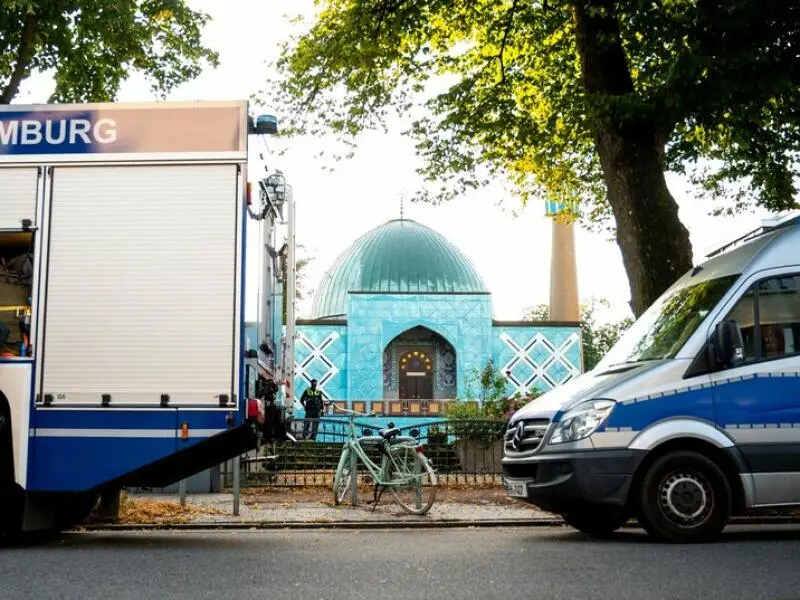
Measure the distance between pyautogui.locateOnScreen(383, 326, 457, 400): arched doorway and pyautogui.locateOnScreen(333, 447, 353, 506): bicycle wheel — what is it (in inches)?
1497

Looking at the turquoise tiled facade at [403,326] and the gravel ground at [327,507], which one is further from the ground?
the turquoise tiled facade at [403,326]

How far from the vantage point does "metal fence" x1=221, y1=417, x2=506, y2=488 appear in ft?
52.2

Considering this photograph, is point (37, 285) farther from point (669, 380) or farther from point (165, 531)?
point (669, 380)

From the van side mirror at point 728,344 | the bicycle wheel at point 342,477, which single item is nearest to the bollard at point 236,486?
the bicycle wheel at point 342,477

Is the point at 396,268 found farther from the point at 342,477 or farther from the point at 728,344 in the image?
the point at 728,344

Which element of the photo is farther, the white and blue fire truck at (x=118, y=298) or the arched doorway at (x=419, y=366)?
the arched doorway at (x=419, y=366)

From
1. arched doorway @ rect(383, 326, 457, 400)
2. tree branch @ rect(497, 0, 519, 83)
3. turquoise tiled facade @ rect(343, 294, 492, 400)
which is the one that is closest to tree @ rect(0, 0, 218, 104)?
tree branch @ rect(497, 0, 519, 83)

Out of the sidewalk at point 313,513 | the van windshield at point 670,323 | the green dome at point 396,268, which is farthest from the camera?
the green dome at point 396,268

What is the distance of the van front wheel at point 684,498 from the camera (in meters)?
8.15

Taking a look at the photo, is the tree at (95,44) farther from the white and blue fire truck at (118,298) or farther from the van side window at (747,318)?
the van side window at (747,318)

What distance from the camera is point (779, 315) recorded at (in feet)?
27.8

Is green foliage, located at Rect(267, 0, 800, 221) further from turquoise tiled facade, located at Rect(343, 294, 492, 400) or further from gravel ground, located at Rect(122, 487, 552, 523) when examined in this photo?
turquoise tiled facade, located at Rect(343, 294, 492, 400)

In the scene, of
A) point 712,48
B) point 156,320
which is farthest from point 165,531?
point 712,48

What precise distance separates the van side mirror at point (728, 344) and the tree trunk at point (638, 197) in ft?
13.4
